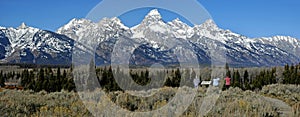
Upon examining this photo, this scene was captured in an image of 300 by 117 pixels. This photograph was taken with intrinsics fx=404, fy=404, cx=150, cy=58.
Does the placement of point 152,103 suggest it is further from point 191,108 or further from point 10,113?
point 10,113

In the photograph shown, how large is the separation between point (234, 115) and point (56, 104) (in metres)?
6.03

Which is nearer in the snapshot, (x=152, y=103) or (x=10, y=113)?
(x=10, y=113)

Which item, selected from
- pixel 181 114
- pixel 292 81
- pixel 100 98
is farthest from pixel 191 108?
pixel 292 81

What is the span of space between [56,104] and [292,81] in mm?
57557

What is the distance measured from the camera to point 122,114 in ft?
37.9

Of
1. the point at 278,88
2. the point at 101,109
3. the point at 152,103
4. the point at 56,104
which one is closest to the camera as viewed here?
the point at 101,109

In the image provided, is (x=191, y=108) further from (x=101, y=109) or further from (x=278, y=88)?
(x=278, y=88)

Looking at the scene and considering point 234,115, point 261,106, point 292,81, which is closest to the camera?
point 234,115

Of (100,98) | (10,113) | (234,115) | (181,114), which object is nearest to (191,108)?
(181,114)

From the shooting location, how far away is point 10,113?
37.0 ft

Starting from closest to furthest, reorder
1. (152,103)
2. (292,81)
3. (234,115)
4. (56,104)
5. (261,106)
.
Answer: (234,115) → (261,106) → (56,104) → (152,103) → (292,81)

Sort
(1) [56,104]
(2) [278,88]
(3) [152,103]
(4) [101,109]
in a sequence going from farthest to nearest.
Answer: (2) [278,88], (3) [152,103], (1) [56,104], (4) [101,109]

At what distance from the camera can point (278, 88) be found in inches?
922

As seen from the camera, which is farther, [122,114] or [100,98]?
[100,98]
